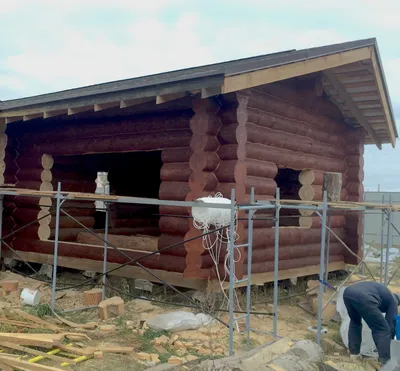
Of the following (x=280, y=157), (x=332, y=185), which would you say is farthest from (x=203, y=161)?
Result: (x=332, y=185)

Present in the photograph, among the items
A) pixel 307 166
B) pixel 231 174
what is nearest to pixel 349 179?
pixel 307 166

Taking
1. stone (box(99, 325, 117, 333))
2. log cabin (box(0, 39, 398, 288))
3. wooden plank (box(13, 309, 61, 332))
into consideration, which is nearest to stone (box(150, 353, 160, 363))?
stone (box(99, 325, 117, 333))

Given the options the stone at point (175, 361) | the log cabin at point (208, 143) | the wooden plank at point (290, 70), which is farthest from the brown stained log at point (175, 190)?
the stone at point (175, 361)

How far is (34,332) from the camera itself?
6.61 metres

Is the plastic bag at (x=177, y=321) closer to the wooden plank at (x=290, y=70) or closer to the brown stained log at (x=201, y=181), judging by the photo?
the brown stained log at (x=201, y=181)

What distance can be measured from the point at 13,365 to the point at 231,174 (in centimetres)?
431

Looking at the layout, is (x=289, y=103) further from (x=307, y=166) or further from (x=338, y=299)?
(x=338, y=299)

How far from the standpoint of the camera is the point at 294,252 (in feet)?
32.2

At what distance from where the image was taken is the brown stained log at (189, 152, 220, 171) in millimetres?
8039

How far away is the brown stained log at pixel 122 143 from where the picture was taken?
28.3ft

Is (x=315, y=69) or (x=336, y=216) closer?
(x=315, y=69)

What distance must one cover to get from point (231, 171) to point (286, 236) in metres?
2.23

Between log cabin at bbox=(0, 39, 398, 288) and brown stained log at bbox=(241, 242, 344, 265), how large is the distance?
0.03 m

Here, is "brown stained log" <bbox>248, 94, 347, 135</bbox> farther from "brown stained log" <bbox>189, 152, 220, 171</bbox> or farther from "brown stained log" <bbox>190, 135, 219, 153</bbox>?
"brown stained log" <bbox>189, 152, 220, 171</bbox>
